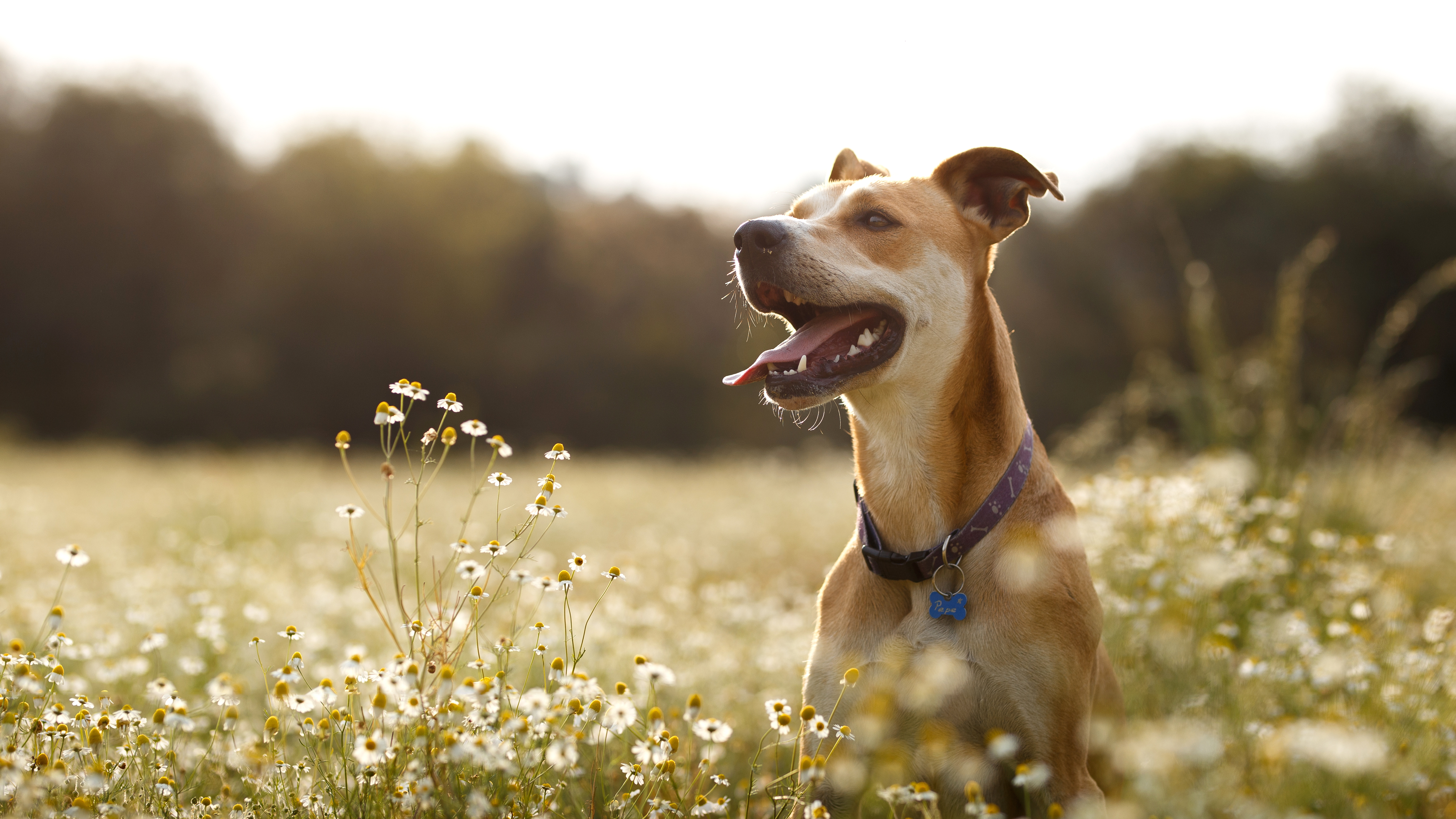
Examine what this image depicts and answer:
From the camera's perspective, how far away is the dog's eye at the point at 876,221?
121 inches

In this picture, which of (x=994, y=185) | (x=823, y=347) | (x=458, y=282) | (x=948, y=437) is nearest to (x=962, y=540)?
(x=948, y=437)

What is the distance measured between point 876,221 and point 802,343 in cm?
53

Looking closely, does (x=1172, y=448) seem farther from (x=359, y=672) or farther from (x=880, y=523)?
(x=359, y=672)

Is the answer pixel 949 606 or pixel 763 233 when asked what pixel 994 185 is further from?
pixel 949 606

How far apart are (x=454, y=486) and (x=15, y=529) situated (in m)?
5.40

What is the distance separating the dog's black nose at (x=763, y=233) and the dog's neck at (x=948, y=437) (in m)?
0.61

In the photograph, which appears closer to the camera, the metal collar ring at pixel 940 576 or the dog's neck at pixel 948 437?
the metal collar ring at pixel 940 576

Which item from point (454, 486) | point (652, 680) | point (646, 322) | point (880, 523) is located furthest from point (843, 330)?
point (646, 322)

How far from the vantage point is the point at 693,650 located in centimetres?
463

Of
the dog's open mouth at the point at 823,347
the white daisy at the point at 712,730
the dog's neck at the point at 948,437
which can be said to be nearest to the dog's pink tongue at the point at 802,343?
the dog's open mouth at the point at 823,347

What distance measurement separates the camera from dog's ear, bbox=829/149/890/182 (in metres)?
3.76

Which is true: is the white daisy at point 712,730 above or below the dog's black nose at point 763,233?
below

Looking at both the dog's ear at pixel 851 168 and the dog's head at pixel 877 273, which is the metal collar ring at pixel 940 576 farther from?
the dog's ear at pixel 851 168

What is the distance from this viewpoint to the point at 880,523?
9.91 feet
